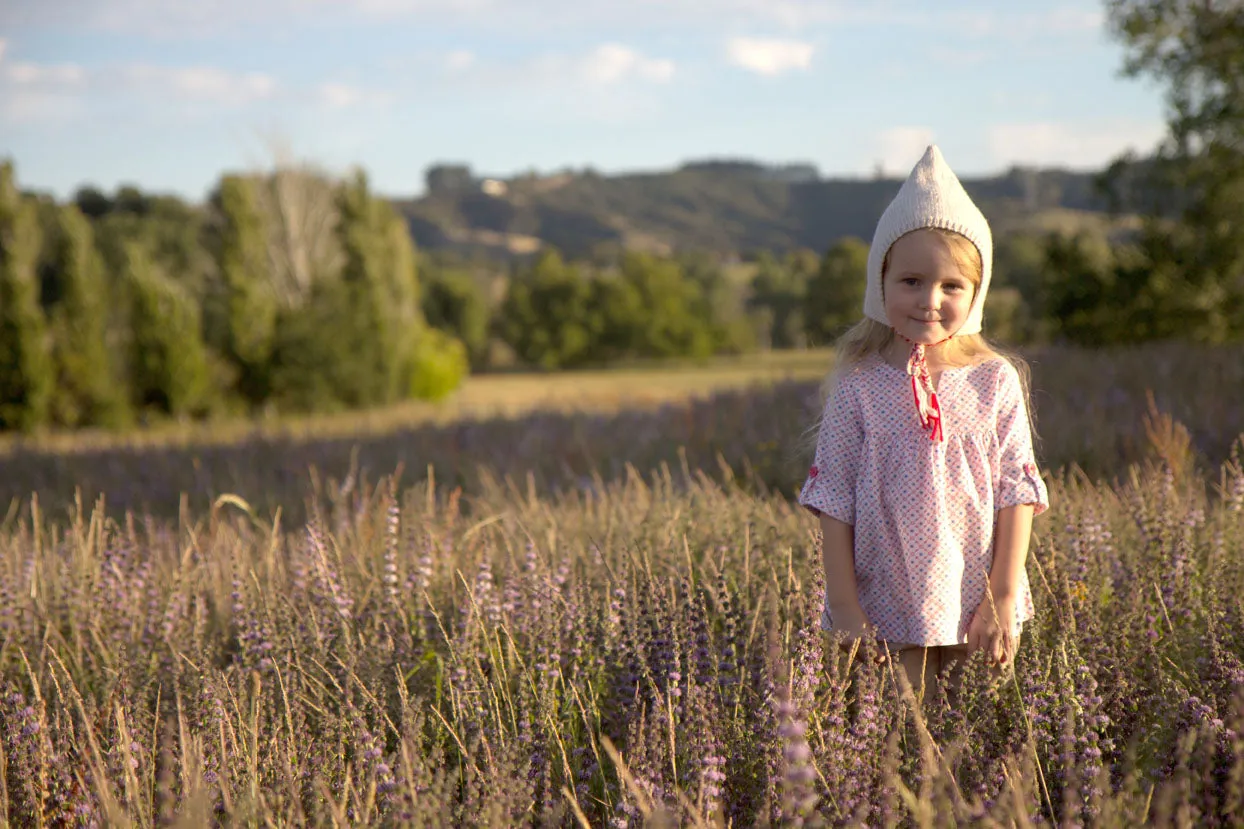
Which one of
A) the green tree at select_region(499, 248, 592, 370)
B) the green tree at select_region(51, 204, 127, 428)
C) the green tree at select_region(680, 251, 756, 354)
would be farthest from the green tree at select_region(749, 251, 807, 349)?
the green tree at select_region(51, 204, 127, 428)

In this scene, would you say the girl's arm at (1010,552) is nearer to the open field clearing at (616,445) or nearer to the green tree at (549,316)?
the open field clearing at (616,445)

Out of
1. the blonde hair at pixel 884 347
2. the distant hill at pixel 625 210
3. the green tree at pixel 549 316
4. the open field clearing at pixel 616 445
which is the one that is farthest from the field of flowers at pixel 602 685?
the distant hill at pixel 625 210

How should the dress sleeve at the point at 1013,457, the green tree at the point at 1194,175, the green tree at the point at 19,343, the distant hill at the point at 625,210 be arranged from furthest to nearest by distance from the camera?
1. the distant hill at the point at 625,210
2. the green tree at the point at 19,343
3. the green tree at the point at 1194,175
4. the dress sleeve at the point at 1013,457

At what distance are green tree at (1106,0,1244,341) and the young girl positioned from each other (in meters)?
15.7

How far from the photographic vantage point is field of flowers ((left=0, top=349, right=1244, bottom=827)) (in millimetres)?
1889

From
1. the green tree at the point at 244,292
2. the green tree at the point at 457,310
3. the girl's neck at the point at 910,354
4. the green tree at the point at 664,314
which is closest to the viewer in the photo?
the girl's neck at the point at 910,354

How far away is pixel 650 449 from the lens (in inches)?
271

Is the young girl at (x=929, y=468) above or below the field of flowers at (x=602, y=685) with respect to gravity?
above

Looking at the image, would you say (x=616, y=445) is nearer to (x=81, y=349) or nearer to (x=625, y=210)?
(x=81, y=349)

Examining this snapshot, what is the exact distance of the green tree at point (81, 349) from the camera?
925 inches

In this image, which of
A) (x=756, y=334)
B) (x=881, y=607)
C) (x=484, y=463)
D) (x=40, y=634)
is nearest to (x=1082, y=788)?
(x=881, y=607)

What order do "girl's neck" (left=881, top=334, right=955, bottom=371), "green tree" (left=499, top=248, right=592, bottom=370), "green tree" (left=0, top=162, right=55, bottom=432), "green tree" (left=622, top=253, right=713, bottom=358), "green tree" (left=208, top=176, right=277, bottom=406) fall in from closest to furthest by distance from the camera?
"girl's neck" (left=881, top=334, right=955, bottom=371), "green tree" (left=0, top=162, right=55, bottom=432), "green tree" (left=208, top=176, right=277, bottom=406), "green tree" (left=499, top=248, right=592, bottom=370), "green tree" (left=622, top=253, right=713, bottom=358)

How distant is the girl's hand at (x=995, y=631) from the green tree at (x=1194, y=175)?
52.6 ft

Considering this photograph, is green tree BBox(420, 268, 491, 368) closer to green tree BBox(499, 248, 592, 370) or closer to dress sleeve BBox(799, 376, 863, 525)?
green tree BBox(499, 248, 592, 370)
